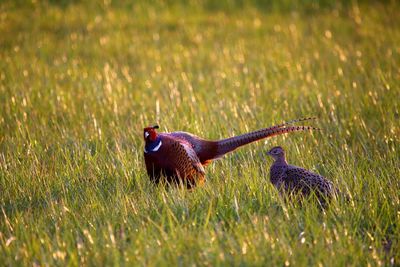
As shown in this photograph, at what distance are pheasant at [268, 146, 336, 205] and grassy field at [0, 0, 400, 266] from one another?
0.10m

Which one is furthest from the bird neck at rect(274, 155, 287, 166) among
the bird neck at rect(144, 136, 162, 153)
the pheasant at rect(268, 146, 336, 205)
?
the bird neck at rect(144, 136, 162, 153)

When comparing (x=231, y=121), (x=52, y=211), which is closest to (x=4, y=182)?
(x=52, y=211)

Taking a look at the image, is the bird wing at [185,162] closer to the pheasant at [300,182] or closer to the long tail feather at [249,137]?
the long tail feather at [249,137]

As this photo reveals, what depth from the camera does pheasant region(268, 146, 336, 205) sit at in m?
3.97

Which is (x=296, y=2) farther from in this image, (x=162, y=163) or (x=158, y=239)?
(x=158, y=239)

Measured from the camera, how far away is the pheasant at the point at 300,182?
397 centimetres

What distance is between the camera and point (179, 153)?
14.4 ft

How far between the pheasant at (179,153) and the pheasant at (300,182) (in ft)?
1.15

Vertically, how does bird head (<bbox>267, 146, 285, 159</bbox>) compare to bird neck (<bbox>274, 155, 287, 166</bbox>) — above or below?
above

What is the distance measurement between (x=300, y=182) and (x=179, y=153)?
33.0 inches

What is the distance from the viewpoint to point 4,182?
14.7 feet

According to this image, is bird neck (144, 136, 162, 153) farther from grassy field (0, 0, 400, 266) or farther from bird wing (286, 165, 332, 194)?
bird wing (286, 165, 332, 194)

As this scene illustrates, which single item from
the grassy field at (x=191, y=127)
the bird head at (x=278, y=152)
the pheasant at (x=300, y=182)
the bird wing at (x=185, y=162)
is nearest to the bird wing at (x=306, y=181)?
the pheasant at (x=300, y=182)

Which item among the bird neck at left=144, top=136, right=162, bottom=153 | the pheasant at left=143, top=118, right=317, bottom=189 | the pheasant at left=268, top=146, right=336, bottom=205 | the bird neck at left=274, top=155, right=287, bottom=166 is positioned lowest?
the pheasant at left=268, top=146, right=336, bottom=205
